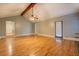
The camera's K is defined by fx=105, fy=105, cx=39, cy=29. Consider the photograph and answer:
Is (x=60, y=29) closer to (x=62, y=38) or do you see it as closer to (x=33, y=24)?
(x=62, y=38)

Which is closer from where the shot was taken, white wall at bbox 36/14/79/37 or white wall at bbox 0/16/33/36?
white wall at bbox 36/14/79/37

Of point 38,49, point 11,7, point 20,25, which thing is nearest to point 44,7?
point 11,7

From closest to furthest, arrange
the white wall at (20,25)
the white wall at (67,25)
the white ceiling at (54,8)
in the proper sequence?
the white ceiling at (54,8) < the white wall at (67,25) < the white wall at (20,25)

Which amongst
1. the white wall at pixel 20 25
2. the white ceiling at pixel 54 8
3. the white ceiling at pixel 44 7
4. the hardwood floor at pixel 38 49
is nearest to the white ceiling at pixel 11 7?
the white ceiling at pixel 44 7

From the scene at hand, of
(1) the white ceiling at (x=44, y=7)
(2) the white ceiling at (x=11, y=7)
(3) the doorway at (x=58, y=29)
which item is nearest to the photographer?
(2) the white ceiling at (x=11, y=7)

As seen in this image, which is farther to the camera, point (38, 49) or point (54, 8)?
point (54, 8)

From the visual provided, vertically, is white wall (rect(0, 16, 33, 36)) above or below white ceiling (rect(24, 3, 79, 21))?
below

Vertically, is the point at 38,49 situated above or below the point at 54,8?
below

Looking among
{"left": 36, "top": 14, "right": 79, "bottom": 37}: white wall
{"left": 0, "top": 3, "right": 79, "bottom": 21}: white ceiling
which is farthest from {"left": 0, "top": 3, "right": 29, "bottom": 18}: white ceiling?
{"left": 36, "top": 14, "right": 79, "bottom": 37}: white wall

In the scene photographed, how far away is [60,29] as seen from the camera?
280 inches

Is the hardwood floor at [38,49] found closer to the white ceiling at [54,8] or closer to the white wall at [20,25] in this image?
the white wall at [20,25]

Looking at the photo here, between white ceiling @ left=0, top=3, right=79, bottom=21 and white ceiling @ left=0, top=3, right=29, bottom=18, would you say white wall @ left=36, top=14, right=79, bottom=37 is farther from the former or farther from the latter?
white ceiling @ left=0, top=3, right=29, bottom=18

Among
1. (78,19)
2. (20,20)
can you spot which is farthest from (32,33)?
(78,19)

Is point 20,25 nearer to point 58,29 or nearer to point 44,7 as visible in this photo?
point 58,29
